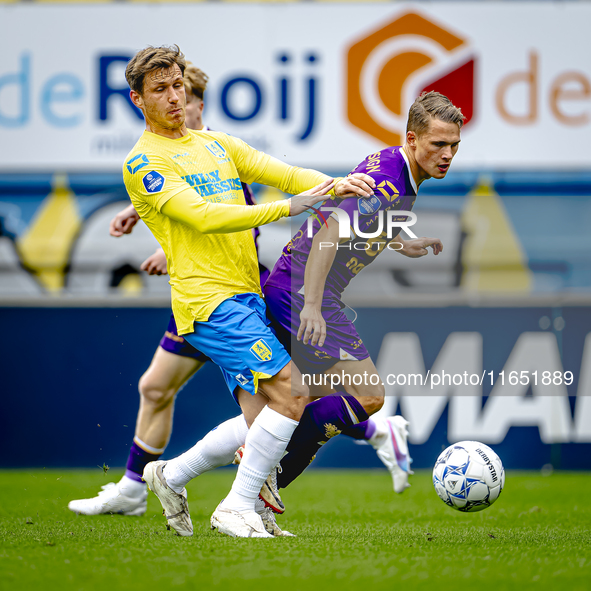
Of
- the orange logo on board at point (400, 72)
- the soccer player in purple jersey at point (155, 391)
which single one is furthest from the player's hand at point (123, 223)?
the orange logo on board at point (400, 72)

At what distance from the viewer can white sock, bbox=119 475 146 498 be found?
4.05 metres

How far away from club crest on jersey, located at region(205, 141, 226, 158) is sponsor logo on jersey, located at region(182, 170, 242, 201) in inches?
3.5

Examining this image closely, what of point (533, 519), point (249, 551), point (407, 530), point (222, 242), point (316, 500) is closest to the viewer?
point (249, 551)

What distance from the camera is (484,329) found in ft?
19.7

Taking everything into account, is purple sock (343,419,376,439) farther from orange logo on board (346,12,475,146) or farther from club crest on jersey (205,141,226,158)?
orange logo on board (346,12,475,146)

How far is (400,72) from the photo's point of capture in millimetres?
8859

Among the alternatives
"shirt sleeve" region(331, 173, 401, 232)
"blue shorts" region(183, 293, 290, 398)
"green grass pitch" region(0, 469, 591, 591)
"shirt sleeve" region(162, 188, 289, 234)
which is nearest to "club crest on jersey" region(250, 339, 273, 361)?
"blue shorts" region(183, 293, 290, 398)

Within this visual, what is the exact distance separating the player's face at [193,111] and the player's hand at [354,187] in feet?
4.24

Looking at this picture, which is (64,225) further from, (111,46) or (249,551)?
(249,551)

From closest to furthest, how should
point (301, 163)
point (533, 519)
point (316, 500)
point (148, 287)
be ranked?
1. point (533, 519)
2. point (316, 500)
3. point (148, 287)
4. point (301, 163)

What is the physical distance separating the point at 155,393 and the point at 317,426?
111 cm

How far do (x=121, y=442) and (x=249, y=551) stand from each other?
11.1ft

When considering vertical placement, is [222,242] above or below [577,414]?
above

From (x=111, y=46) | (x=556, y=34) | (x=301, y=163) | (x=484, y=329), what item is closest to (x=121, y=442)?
(x=484, y=329)
